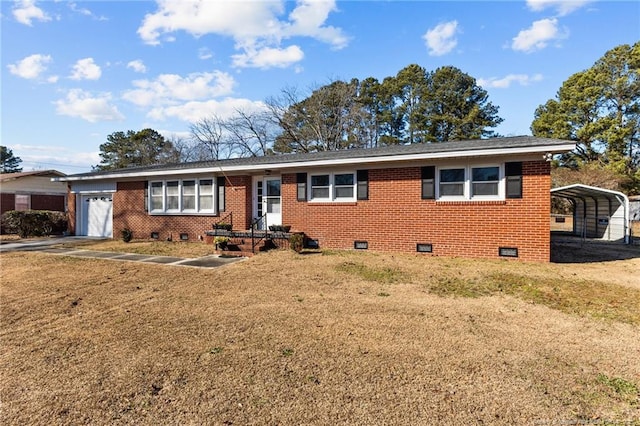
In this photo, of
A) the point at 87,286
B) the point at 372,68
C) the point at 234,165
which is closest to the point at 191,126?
the point at 372,68

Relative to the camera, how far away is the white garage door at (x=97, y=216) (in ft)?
53.1

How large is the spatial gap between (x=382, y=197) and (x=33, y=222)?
56.9 feet

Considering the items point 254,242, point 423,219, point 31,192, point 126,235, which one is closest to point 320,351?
point 423,219

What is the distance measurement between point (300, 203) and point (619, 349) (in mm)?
9351

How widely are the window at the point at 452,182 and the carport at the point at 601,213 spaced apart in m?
6.76

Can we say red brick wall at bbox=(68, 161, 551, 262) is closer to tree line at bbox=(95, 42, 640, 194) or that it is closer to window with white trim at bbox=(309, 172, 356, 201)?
window with white trim at bbox=(309, 172, 356, 201)

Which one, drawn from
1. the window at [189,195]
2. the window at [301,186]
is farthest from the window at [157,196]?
the window at [301,186]

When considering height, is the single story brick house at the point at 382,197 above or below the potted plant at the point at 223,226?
above

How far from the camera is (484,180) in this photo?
9695mm

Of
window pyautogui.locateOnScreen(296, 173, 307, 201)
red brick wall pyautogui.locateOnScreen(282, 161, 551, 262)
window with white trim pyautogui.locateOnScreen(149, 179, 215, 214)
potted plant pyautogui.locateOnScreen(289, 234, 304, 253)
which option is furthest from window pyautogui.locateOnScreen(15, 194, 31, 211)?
potted plant pyautogui.locateOnScreen(289, 234, 304, 253)

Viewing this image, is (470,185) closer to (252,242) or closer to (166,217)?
(252,242)

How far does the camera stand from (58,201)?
2386 cm

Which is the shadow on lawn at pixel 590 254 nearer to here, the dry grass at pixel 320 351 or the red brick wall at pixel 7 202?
the dry grass at pixel 320 351

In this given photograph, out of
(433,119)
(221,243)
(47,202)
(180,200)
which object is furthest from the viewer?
(433,119)
